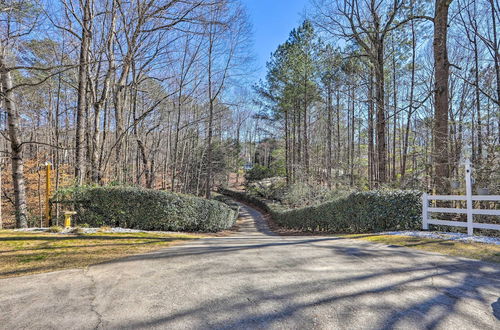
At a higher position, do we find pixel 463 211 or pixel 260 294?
pixel 463 211

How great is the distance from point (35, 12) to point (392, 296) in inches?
390

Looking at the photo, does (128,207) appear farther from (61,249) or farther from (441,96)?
(441,96)

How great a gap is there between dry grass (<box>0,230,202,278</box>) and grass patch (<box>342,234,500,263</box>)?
4486 mm

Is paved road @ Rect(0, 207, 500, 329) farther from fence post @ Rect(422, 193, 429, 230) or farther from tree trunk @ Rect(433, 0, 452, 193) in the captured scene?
tree trunk @ Rect(433, 0, 452, 193)

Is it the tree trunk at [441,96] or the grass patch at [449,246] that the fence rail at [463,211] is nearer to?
the grass patch at [449,246]

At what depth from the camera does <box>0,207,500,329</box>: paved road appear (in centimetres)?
211

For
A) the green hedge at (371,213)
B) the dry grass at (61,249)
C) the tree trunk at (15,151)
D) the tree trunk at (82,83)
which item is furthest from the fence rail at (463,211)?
the tree trunk at (15,151)

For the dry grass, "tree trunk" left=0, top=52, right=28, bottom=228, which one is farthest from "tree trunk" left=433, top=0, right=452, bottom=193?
"tree trunk" left=0, top=52, right=28, bottom=228

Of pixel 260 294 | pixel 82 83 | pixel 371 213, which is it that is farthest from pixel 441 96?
pixel 82 83

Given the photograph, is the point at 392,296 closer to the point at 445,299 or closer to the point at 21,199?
the point at 445,299

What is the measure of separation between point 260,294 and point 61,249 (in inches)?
145

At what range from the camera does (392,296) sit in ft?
8.39

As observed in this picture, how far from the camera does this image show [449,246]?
471cm

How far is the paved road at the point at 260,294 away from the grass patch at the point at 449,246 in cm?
45
